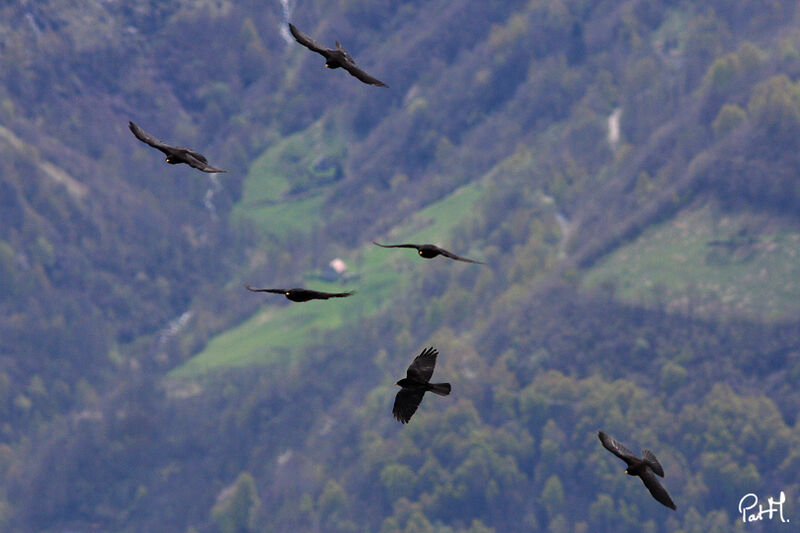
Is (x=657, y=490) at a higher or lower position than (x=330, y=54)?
lower

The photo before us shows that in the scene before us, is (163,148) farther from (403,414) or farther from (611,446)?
(611,446)

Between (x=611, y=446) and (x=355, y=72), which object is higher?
(x=355, y=72)

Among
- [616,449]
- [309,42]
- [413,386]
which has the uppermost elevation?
[309,42]

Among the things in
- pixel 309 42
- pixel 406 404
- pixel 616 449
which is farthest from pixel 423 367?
pixel 309 42

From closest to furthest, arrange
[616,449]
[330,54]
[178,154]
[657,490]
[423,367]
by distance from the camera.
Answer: [657,490] → [616,449] → [423,367] → [178,154] → [330,54]

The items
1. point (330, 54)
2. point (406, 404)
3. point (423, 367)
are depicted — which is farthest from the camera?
point (330, 54)

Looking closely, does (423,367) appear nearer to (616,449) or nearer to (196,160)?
(616,449)

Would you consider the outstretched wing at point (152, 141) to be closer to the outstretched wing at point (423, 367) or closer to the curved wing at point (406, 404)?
the outstretched wing at point (423, 367)

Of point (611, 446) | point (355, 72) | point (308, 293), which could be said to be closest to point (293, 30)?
point (355, 72)
